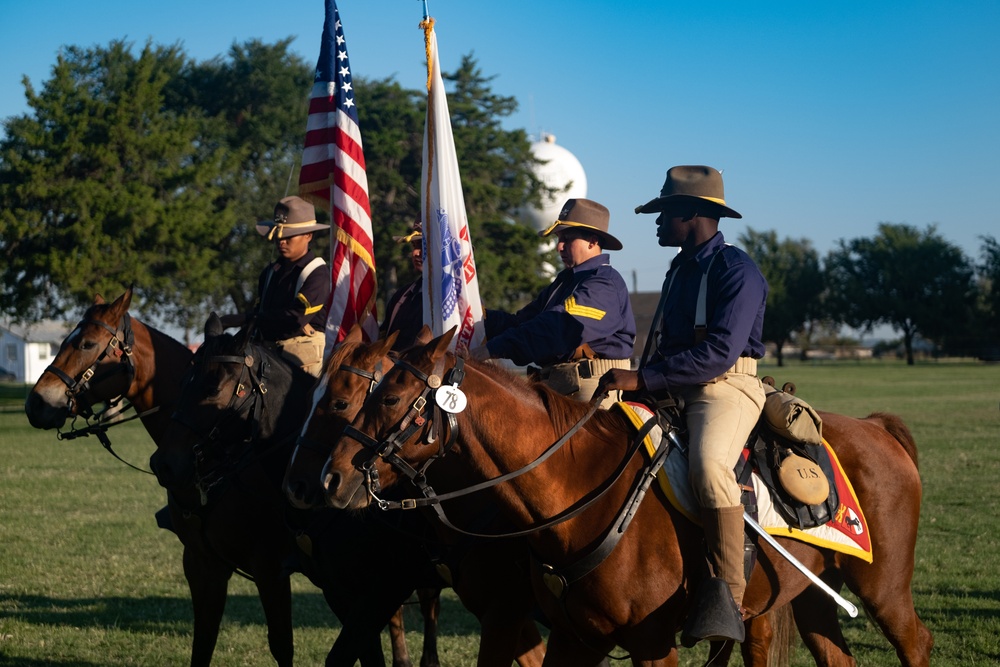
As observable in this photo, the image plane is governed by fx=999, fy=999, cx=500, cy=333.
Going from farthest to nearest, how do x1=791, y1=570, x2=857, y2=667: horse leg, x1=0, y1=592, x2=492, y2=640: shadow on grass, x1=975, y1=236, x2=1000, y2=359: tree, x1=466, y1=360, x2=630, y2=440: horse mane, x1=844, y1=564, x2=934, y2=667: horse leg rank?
1. x1=975, y1=236, x2=1000, y2=359: tree
2. x1=0, y1=592, x2=492, y2=640: shadow on grass
3. x1=791, y1=570, x2=857, y2=667: horse leg
4. x1=844, y1=564, x2=934, y2=667: horse leg
5. x1=466, y1=360, x2=630, y2=440: horse mane

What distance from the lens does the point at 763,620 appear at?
6797 mm

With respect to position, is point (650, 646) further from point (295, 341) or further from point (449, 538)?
point (295, 341)

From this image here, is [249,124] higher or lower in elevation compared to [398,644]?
higher

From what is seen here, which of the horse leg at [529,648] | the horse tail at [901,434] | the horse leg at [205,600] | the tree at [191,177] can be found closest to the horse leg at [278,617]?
the horse leg at [205,600]

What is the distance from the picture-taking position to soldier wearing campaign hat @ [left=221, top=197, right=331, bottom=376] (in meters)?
7.71

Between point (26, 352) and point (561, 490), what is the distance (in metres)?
102

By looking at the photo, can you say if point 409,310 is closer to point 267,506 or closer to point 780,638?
point 267,506

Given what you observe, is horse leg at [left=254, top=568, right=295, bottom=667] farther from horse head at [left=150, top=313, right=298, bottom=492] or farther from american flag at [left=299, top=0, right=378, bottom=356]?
american flag at [left=299, top=0, right=378, bottom=356]

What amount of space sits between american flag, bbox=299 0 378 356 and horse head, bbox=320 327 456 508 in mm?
2902

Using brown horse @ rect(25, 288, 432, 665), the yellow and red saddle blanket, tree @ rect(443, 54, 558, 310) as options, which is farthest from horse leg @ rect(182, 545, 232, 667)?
tree @ rect(443, 54, 558, 310)

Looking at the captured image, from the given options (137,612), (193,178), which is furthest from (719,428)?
(193,178)

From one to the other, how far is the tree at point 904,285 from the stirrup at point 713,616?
275 ft

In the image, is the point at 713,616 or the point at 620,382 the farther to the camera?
the point at 620,382

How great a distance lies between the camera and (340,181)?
819 cm
